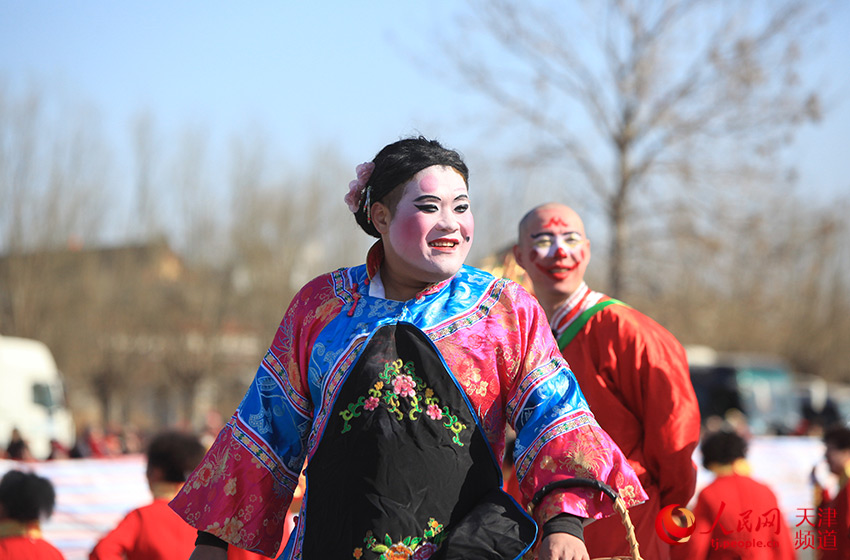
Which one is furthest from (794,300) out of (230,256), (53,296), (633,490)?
(633,490)

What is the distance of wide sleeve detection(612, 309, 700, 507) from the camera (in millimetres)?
3490

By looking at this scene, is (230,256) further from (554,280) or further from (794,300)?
(554,280)

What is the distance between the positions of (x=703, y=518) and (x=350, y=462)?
2.75 m

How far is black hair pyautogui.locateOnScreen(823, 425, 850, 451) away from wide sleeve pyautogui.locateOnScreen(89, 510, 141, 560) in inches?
144

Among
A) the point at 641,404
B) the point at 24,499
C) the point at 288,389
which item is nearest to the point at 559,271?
the point at 641,404

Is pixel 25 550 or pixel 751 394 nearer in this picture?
pixel 25 550

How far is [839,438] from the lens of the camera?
5.14 m

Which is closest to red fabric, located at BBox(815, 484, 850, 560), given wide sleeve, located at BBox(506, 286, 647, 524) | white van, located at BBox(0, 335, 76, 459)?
wide sleeve, located at BBox(506, 286, 647, 524)

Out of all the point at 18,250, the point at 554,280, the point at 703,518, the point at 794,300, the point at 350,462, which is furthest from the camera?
the point at 794,300

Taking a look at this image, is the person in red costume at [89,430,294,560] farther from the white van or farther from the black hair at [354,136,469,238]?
the white van

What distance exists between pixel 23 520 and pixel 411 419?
2.47 meters

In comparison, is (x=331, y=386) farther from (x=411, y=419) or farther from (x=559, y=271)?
(x=559, y=271)

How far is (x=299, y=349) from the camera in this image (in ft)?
8.29

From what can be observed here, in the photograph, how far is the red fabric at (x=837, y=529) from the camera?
4.68 metres
